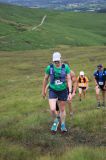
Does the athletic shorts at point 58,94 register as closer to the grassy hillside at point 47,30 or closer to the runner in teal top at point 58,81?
the runner in teal top at point 58,81

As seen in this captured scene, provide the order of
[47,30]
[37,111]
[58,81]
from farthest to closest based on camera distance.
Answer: [47,30]
[37,111]
[58,81]

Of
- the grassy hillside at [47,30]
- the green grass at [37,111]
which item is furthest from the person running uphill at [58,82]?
the grassy hillside at [47,30]

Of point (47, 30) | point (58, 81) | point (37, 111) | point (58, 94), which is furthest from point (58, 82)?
point (47, 30)

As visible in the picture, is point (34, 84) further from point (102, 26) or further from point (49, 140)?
point (102, 26)

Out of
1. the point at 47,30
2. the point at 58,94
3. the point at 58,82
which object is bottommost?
the point at 58,94

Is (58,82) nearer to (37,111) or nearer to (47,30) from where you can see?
(37,111)

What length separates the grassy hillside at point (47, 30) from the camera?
398 feet

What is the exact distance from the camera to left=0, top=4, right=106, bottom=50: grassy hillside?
12125cm

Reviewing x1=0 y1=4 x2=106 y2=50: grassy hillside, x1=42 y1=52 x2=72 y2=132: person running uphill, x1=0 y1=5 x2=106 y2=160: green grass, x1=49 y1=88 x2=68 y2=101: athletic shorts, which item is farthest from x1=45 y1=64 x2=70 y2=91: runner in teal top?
x1=0 y1=4 x2=106 y2=50: grassy hillside

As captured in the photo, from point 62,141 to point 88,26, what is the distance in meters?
164

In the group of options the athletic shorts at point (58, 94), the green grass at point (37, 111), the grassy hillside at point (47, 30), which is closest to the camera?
the green grass at point (37, 111)

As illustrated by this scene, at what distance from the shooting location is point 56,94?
13227 mm

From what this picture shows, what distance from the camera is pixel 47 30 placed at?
140750 millimetres

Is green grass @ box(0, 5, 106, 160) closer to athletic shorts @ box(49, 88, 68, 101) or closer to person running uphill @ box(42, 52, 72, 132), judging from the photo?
person running uphill @ box(42, 52, 72, 132)
